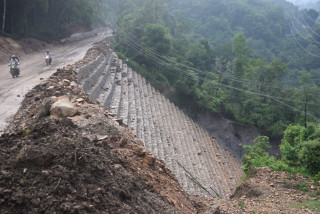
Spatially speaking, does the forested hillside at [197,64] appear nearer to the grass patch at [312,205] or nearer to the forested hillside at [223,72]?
the forested hillside at [223,72]

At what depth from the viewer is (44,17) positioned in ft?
114

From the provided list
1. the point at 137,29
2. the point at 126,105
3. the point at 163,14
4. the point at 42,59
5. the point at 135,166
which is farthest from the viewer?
the point at 163,14

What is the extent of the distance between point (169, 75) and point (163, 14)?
19.9m

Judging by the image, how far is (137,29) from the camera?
3512cm

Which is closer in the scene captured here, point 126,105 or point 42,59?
point 126,105

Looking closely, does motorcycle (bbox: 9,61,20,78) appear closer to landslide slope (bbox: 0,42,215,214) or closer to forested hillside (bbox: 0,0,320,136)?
landslide slope (bbox: 0,42,215,214)

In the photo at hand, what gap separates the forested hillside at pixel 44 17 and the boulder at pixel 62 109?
2143 centimetres

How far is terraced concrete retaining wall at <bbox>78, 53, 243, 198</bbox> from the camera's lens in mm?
16656

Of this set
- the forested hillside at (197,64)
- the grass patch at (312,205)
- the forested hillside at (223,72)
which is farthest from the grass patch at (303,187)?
the forested hillside at (197,64)

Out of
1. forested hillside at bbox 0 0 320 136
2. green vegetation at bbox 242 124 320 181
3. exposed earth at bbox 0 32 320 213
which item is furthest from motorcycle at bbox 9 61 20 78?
green vegetation at bbox 242 124 320 181

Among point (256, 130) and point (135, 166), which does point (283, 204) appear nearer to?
point (135, 166)

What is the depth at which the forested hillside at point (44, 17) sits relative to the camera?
2722 cm

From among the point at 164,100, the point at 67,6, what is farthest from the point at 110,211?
the point at 67,6

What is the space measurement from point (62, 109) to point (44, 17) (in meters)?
30.7
